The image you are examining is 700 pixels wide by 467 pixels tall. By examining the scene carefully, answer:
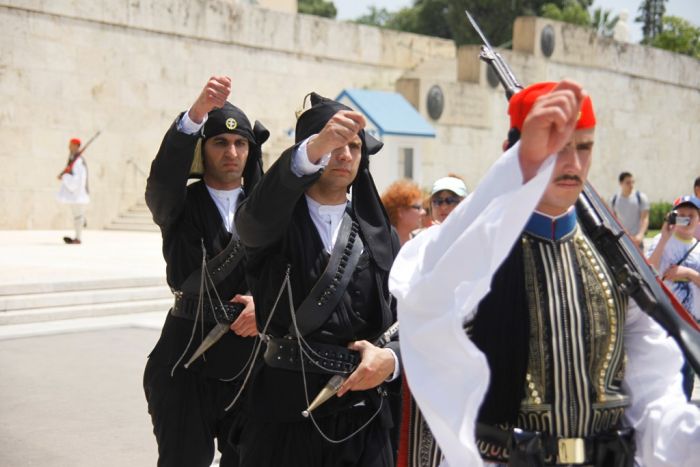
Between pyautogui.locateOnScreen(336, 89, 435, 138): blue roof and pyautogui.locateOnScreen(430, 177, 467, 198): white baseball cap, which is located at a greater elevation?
pyautogui.locateOnScreen(430, 177, 467, 198): white baseball cap

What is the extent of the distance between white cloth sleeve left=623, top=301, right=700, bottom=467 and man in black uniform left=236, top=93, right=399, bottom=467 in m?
1.09

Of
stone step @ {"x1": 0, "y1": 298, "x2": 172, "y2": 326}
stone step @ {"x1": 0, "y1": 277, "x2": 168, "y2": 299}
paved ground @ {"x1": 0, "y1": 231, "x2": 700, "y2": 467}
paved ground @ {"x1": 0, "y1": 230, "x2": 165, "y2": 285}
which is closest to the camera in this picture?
paved ground @ {"x1": 0, "y1": 231, "x2": 700, "y2": 467}

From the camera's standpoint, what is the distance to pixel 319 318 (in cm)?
371

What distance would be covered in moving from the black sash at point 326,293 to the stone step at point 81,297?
317 inches

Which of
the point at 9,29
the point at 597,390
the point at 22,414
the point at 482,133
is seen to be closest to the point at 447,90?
the point at 482,133

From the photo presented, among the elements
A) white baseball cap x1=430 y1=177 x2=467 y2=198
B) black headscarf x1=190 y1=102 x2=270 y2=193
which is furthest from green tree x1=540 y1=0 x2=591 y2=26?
black headscarf x1=190 y1=102 x2=270 y2=193

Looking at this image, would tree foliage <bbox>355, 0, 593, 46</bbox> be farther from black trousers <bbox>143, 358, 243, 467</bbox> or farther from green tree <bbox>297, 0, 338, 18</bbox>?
black trousers <bbox>143, 358, 243, 467</bbox>

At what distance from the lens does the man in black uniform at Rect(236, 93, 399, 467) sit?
3.72 metres

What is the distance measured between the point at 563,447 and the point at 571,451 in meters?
0.03

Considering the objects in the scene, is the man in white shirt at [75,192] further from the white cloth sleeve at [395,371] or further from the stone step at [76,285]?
the white cloth sleeve at [395,371]

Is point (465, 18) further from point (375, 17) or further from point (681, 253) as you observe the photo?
point (681, 253)

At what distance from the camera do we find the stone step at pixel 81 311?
1091 cm

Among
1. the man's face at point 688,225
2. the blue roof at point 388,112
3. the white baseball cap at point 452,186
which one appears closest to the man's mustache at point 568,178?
the white baseball cap at point 452,186

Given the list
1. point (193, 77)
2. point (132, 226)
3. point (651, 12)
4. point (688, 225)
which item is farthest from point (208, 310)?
point (651, 12)
